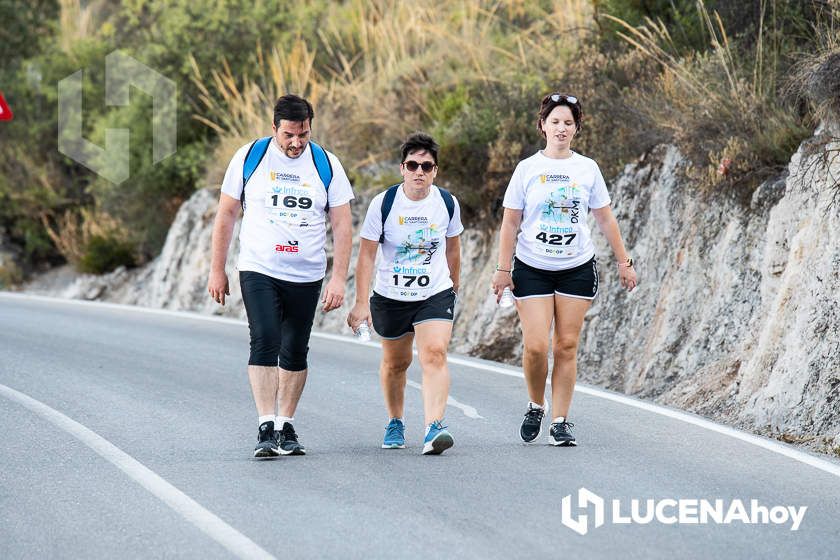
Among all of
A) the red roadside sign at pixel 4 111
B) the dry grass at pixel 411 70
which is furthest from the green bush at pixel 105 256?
the red roadside sign at pixel 4 111

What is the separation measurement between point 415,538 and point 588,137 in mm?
9085

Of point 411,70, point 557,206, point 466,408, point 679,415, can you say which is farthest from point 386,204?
point 411,70

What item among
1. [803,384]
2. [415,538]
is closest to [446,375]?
[415,538]

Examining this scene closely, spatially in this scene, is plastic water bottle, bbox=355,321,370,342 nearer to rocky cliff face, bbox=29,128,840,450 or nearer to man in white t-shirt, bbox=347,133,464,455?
man in white t-shirt, bbox=347,133,464,455

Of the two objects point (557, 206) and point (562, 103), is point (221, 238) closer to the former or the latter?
point (557, 206)

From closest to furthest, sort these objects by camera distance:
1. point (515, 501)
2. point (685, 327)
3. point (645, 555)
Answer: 1. point (645, 555)
2. point (515, 501)
3. point (685, 327)

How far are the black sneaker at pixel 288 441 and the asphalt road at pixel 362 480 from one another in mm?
89

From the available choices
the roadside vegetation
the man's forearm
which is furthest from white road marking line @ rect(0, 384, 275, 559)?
the roadside vegetation

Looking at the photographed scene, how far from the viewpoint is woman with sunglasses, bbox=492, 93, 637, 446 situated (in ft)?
26.6

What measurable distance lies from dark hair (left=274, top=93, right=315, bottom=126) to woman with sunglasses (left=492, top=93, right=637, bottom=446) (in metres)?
1.30

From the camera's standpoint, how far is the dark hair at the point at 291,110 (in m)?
7.68

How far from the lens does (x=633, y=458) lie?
795cm

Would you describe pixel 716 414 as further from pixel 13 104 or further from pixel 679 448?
pixel 13 104

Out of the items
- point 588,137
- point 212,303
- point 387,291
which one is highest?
point 588,137
